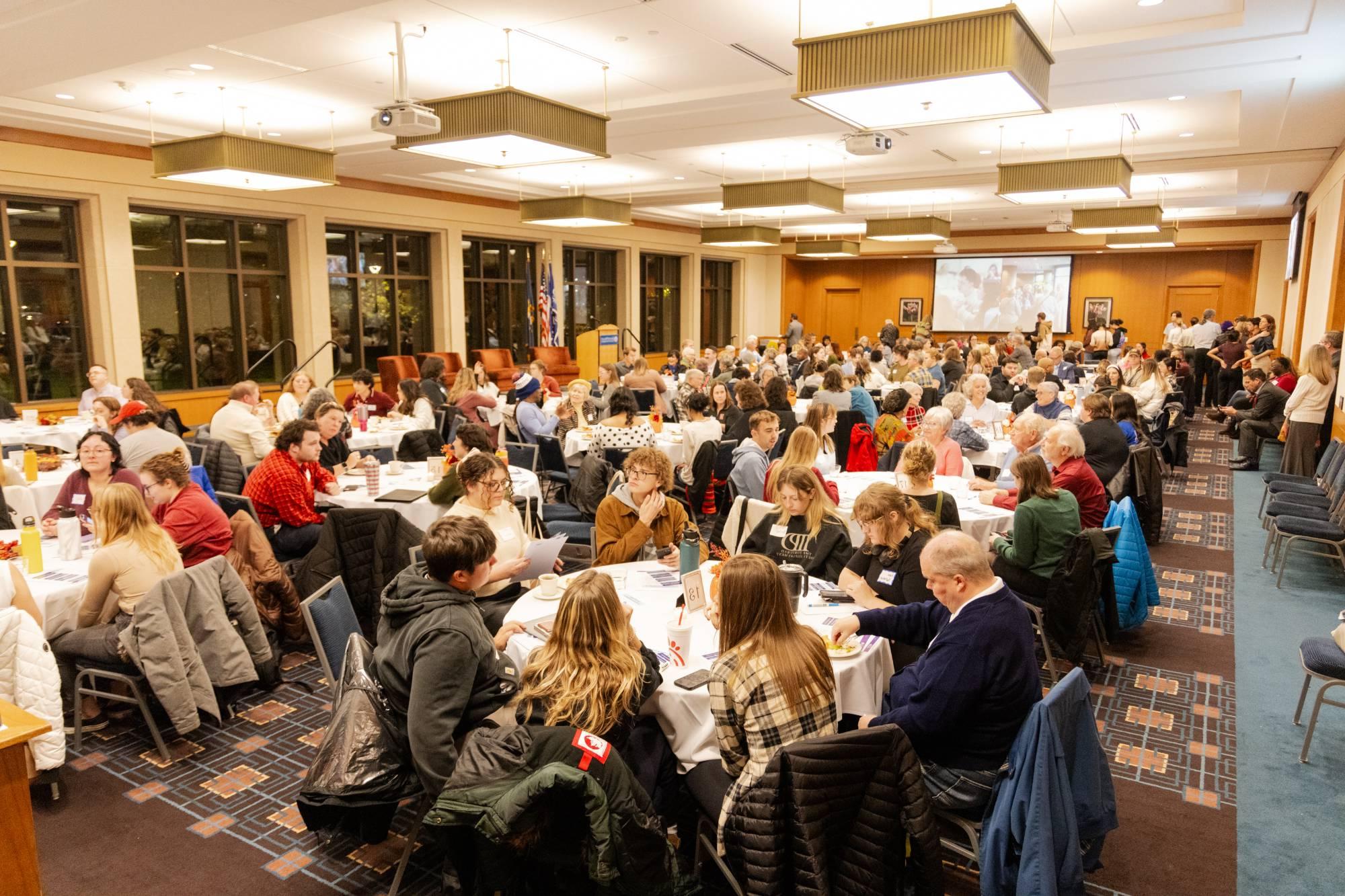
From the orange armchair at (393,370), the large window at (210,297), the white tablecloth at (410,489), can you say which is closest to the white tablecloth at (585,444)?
the white tablecloth at (410,489)

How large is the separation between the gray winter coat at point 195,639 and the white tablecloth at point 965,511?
3.19 metres

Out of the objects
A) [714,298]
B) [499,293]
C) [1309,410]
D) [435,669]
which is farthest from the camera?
[714,298]

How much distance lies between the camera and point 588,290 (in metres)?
19.5

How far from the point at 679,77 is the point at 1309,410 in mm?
7199

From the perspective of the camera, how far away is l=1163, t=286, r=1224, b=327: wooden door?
20641 millimetres

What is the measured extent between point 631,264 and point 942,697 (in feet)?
58.8

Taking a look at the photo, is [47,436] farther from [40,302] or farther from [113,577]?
[113,577]

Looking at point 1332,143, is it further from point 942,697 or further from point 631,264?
point 631,264

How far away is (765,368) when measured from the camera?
12188mm

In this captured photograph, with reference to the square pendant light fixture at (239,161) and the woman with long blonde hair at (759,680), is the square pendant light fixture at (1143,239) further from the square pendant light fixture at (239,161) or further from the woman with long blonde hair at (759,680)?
the woman with long blonde hair at (759,680)

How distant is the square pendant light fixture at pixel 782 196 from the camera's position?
10305 mm

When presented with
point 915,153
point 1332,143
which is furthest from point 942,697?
point 1332,143

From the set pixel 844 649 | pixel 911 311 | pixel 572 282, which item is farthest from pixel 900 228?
pixel 844 649

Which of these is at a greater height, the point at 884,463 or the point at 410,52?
the point at 410,52
